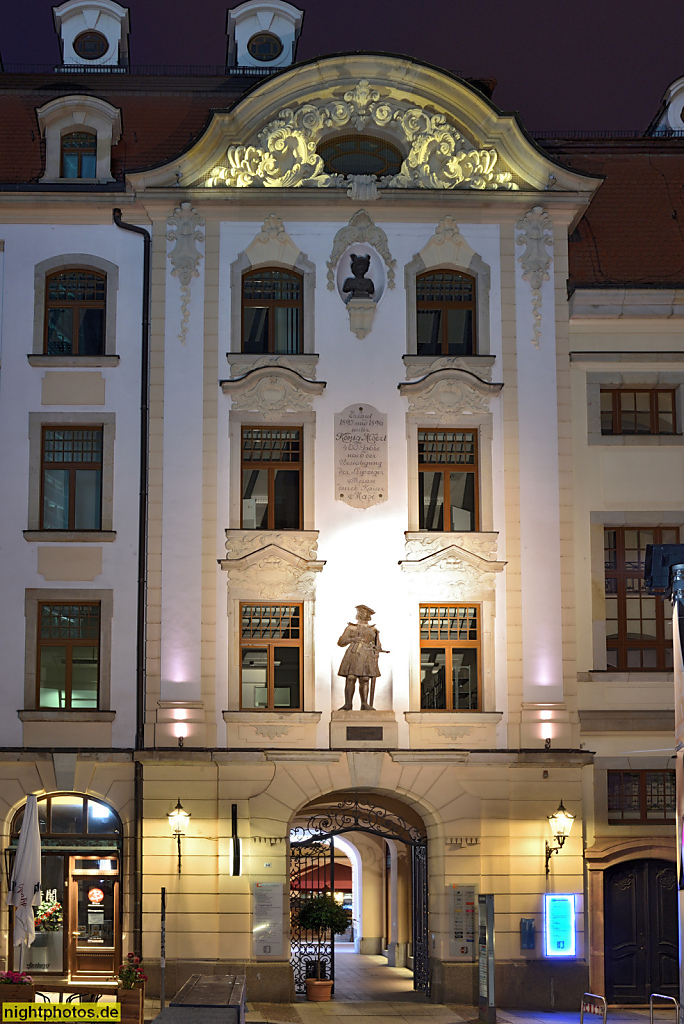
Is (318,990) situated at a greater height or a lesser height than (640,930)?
lesser

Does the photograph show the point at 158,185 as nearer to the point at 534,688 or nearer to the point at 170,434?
the point at 170,434

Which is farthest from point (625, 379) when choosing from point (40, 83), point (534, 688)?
point (40, 83)

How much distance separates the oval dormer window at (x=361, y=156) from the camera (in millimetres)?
30781

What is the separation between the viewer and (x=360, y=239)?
30250 millimetres

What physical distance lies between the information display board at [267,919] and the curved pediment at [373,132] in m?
13.9

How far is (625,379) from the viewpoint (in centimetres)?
3025

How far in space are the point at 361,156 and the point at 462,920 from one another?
15.6 metres

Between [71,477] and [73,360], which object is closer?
[71,477]

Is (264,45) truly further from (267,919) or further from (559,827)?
(267,919)

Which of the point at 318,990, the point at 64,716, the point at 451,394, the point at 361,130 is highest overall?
the point at 361,130

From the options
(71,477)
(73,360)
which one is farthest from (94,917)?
(73,360)

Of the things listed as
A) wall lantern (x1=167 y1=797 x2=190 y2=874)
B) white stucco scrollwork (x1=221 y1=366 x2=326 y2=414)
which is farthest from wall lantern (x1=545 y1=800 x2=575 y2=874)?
white stucco scrollwork (x1=221 y1=366 x2=326 y2=414)

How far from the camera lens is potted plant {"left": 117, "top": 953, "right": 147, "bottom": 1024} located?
876 inches

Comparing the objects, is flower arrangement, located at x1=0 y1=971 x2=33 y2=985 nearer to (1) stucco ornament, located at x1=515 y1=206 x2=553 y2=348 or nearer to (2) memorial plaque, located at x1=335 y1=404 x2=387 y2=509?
(2) memorial plaque, located at x1=335 y1=404 x2=387 y2=509
